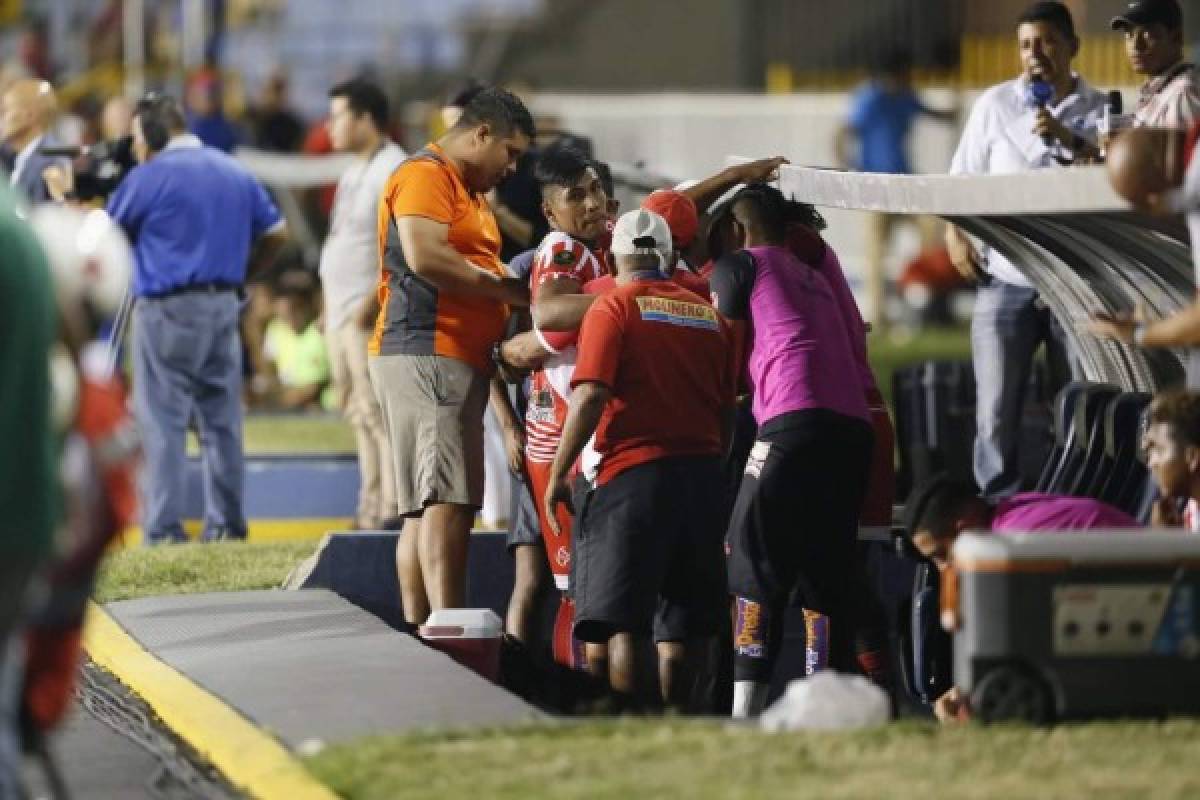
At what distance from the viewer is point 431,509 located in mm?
11266

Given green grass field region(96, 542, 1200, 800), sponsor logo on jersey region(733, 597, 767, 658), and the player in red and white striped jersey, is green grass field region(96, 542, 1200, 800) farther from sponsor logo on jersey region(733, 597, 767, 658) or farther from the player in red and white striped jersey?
the player in red and white striped jersey

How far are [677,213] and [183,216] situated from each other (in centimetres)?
514

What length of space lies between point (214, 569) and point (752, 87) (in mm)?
25711

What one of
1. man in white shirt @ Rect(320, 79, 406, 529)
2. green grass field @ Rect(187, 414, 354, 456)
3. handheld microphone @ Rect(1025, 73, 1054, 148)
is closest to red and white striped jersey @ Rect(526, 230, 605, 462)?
handheld microphone @ Rect(1025, 73, 1054, 148)

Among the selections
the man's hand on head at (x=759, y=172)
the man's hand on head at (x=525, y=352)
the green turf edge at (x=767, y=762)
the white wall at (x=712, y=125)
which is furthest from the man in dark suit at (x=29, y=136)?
the white wall at (x=712, y=125)

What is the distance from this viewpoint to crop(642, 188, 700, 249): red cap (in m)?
10.4

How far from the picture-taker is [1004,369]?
12.9 m

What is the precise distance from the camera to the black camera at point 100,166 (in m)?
15.7

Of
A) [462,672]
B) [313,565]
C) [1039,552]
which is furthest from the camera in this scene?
[313,565]

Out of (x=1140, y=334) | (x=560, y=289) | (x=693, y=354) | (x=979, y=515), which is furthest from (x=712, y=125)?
(x=1140, y=334)

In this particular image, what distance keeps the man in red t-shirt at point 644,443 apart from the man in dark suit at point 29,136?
6.30 meters

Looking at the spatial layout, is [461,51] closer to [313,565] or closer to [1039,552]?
[313,565]

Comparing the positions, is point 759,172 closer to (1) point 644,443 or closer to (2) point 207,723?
(1) point 644,443

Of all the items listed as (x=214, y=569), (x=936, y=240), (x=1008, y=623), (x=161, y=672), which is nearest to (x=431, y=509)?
(x=161, y=672)
